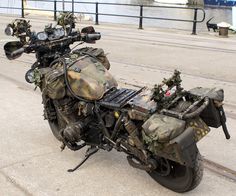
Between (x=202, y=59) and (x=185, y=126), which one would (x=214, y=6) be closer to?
(x=202, y=59)

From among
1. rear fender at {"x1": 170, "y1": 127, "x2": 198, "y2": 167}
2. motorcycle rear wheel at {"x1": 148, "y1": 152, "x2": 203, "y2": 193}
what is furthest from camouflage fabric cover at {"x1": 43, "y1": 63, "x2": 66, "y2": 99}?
rear fender at {"x1": 170, "y1": 127, "x2": 198, "y2": 167}

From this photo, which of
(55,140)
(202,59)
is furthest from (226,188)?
(202,59)

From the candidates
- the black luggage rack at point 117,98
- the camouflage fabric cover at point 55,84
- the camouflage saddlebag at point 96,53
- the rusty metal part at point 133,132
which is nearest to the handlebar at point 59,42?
the camouflage saddlebag at point 96,53

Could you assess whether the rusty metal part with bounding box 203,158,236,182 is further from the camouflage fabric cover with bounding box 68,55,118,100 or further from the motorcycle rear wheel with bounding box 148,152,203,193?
the camouflage fabric cover with bounding box 68,55,118,100

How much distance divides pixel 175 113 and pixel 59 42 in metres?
1.64

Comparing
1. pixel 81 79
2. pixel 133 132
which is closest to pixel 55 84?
pixel 81 79

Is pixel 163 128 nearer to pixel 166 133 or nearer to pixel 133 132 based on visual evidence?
pixel 166 133

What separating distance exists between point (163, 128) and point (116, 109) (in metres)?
0.71

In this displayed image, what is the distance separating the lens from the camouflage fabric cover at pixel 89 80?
3984 millimetres

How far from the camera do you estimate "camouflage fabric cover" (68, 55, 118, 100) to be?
3984mm

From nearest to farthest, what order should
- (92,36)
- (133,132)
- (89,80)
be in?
(133,132) < (89,80) < (92,36)

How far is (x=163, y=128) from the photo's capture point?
3148 mm

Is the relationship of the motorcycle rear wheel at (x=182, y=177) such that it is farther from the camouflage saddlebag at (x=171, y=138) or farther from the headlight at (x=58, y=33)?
the headlight at (x=58, y=33)

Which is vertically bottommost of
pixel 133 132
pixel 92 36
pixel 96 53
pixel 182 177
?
pixel 182 177
